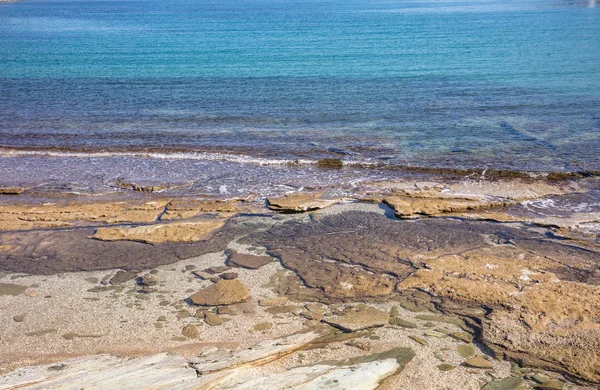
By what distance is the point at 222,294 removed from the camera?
863 cm

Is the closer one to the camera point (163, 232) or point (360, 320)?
point (360, 320)

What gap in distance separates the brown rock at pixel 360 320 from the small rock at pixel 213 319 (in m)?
1.39

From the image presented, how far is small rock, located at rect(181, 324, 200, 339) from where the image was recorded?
757cm

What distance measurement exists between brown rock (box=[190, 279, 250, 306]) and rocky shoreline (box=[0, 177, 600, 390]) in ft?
0.09

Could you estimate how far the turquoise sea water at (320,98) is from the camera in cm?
1700

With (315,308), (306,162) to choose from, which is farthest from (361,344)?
(306,162)

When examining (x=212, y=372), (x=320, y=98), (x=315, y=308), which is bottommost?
(x=315, y=308)

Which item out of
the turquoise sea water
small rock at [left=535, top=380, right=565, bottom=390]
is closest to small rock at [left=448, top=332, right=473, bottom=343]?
small rock at [left=535, top=380, right=565, bottom=390]

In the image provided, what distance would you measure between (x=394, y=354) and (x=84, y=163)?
11.7 m

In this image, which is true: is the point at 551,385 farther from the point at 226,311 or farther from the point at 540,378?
the point at 226,311

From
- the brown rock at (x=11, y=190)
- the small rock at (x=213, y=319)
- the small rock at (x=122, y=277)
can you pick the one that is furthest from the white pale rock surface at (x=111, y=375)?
the brown rock at (x=11, y=190)

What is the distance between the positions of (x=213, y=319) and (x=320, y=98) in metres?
16.2

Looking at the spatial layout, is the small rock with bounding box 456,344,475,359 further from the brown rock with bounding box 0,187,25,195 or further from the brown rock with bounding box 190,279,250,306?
the brown rock with bounding box 0,187,25,195

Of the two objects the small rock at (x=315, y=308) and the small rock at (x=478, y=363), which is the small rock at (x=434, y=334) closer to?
the small rock at (x=478, y=363)
